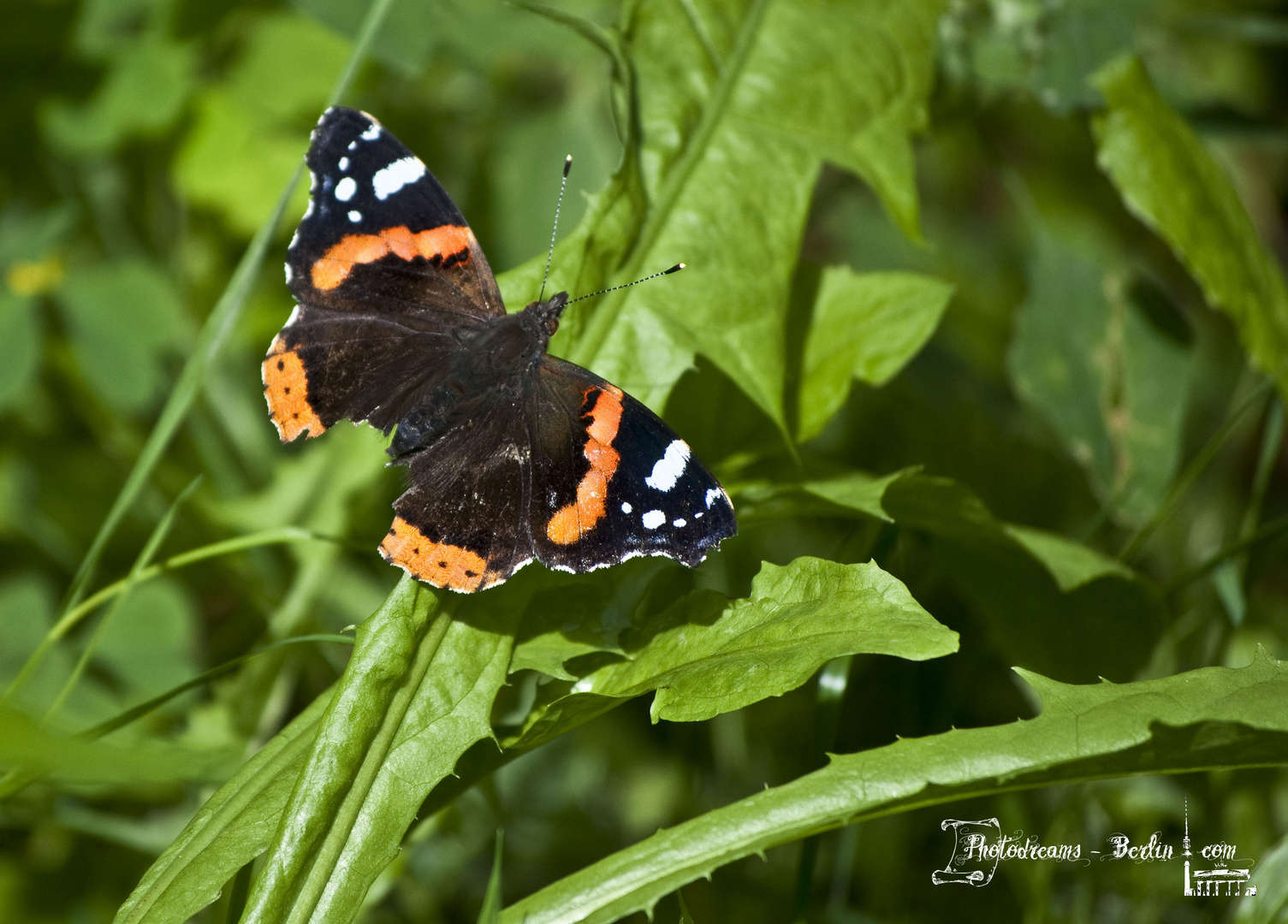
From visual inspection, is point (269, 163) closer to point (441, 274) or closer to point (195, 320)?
point (195, 320)

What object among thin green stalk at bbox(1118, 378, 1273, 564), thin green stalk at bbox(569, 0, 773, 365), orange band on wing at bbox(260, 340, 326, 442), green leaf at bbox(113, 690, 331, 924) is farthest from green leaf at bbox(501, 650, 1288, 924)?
orange band on wing at bbox(260, 340, 326, 442)

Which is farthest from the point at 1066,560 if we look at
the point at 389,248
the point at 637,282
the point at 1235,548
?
the point at 389,248

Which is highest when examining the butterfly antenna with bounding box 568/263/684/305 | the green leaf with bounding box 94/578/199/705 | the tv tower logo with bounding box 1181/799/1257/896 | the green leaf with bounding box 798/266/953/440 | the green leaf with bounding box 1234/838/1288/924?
the butterfly antenna with bounding box 568/263/684/305

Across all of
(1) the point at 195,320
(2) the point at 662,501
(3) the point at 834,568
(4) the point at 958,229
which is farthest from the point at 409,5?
(4) the point at 958,229

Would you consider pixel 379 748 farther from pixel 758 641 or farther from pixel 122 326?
pixel 122 326

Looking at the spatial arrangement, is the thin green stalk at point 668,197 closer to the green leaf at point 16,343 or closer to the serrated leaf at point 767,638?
the serrated leaf at point 767,638

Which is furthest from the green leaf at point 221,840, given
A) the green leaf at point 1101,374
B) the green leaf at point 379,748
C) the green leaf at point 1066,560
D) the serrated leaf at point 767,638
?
the green leaf at point 1101,374

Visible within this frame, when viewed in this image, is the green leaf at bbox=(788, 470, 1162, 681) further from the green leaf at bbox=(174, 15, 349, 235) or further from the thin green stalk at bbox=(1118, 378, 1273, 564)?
the green leaf at bbox=(174, 15, 349, 235)
